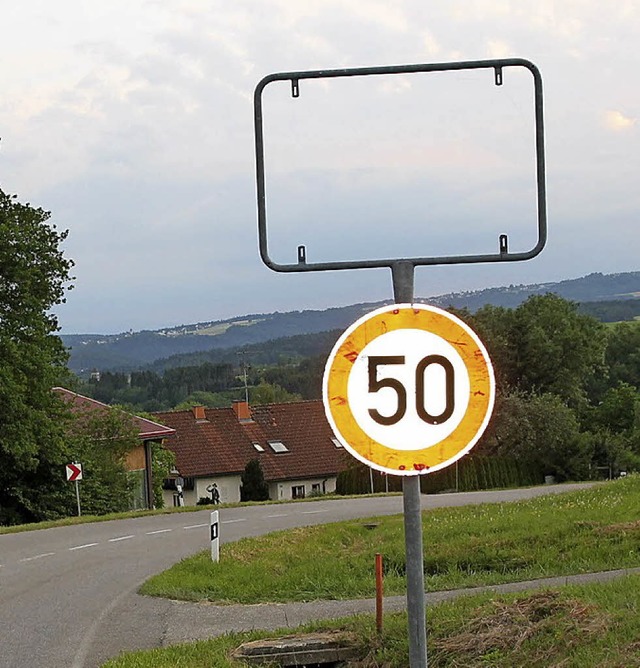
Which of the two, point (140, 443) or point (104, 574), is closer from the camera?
point (104, 574)

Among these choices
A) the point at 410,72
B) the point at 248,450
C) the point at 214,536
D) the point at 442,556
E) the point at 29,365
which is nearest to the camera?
the point at 410,72

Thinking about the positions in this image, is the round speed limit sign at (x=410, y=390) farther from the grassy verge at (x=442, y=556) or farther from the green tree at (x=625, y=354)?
the green tree at (x=625, y=354)

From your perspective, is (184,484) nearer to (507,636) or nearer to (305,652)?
(305,652)

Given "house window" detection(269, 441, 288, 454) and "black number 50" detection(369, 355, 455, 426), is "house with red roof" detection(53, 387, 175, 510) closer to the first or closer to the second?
"house window" detection(269, 441, 288, 454)

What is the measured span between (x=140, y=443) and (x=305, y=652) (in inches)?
1400

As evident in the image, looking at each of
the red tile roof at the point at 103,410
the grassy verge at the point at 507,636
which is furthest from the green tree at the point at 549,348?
the grassy verge at the point at 507,636

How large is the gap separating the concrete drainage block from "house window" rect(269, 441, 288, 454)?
56.5 m

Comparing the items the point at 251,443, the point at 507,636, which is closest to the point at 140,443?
the point at 251,443

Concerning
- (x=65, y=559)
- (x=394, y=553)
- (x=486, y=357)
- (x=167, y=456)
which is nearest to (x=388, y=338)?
(x=486, y=357)

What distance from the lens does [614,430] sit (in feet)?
220

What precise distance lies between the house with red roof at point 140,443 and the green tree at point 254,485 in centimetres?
622

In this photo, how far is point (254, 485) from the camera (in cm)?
5188

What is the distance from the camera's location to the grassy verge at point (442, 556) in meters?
12.9

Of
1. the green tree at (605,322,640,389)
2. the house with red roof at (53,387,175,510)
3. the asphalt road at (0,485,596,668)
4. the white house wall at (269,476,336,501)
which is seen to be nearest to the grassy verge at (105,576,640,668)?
the asphalt road at (0,485,596,668)
